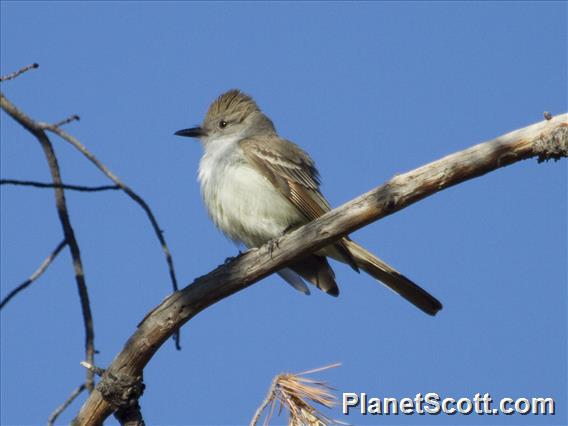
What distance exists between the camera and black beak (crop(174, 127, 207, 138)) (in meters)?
7.86

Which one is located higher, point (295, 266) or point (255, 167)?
point (255, 167)

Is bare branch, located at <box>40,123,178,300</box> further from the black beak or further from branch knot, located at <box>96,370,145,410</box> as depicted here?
the black beak

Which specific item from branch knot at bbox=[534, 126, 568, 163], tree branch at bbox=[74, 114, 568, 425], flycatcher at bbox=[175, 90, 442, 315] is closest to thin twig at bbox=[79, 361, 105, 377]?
tree branch at bbox=[74, 114, 568, 425]

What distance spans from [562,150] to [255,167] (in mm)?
2961

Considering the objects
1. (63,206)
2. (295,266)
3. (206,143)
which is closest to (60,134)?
(63,206)

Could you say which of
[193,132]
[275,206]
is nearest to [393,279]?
[275,206]

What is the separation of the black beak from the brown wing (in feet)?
3.06

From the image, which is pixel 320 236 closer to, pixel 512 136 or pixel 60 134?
pixel 512 136

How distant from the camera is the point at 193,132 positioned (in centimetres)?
786

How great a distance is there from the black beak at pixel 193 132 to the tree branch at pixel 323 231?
309 cm

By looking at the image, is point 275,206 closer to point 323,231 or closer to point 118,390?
point 323,231

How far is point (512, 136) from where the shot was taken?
427 cm

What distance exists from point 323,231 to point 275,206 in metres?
1.88

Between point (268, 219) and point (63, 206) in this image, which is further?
point (268, 219)
